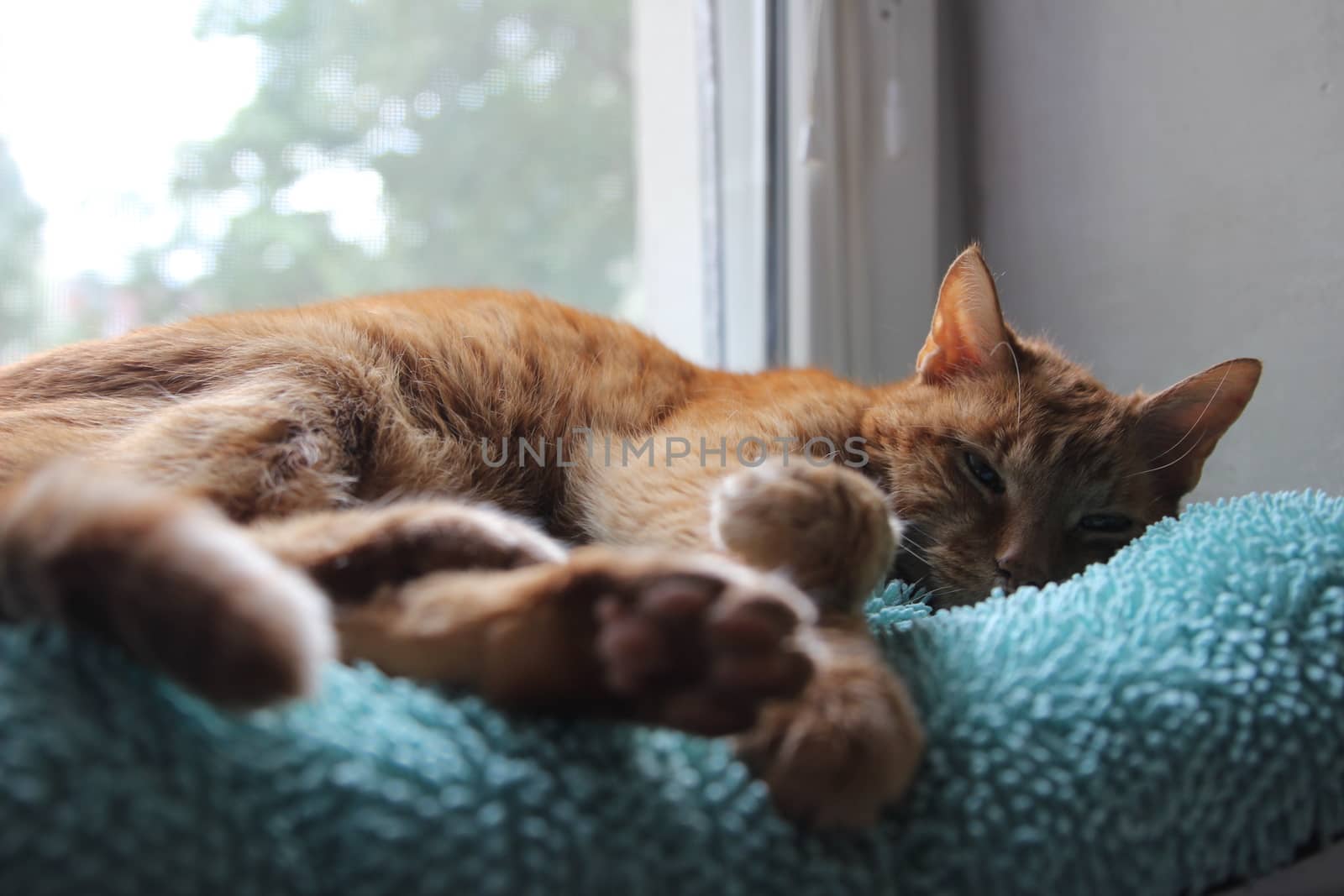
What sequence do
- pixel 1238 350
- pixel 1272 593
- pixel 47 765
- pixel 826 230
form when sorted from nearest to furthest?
pixel 47 765
pixel 1272 593
pixel 1238 350
pixel 826 230

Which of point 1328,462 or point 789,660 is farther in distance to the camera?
point 1328,462

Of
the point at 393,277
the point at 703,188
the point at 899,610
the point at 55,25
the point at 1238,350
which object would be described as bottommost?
the point at 899,610

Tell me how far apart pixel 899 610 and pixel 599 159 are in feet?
4.72

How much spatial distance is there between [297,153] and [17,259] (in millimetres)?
534

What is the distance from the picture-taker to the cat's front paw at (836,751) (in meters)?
0.67

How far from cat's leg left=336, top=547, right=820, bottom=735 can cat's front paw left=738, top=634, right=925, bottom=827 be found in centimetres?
5

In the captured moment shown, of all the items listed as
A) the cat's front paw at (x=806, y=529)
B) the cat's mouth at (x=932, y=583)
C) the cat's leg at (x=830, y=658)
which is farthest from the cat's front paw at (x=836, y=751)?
the cat's mouth at (x=932, y=583)

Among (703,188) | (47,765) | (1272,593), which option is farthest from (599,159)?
(47,765)

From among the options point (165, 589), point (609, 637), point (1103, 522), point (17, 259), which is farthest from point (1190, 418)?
point (17, 259)

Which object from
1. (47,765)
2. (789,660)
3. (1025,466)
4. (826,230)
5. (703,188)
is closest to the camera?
(47,765)

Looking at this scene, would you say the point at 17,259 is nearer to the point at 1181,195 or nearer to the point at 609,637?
the point at 609,637

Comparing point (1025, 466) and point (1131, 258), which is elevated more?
point (1131, 258)

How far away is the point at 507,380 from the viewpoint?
139cm

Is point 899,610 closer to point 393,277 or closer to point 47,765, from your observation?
point 47,765
